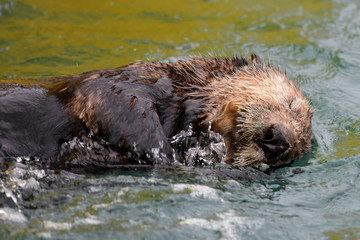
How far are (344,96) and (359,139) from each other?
49.6 inches

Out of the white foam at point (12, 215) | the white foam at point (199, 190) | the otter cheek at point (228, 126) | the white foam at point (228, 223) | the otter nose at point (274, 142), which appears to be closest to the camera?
the white foam at point (12, 215)

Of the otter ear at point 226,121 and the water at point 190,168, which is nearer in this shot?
the water at point 190,168

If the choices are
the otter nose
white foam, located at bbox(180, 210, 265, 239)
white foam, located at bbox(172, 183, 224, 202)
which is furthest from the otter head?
white foam, located at bbox(180, 210, 265, 239)

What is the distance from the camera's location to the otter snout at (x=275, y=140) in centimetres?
424

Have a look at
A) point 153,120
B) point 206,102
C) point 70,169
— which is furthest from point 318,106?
point 70,169

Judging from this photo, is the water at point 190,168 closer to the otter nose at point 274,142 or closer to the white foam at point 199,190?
the white foam at point 199,190

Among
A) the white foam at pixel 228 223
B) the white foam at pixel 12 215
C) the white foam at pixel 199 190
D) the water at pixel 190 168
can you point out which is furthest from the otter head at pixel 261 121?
the white foam at pixel 12 215

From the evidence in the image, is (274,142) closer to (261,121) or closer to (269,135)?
(269,135)

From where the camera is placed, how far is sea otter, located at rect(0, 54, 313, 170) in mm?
4254

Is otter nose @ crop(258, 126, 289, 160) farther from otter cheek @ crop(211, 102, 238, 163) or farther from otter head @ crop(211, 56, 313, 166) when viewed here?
otter cheek @ crop(211, 102, 238, 163)

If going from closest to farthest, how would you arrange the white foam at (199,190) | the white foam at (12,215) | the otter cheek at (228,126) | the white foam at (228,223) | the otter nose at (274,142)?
the white foam at (12,215)
the white foam at (228,223)
the white foam at (199,190)
the otter nose at (274,142)
the otter cheek at (228,126)

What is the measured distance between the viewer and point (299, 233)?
12.2ft

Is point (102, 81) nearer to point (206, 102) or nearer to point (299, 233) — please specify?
point (206, 102)

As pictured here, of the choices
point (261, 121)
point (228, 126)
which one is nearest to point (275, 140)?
point (261, 121)
